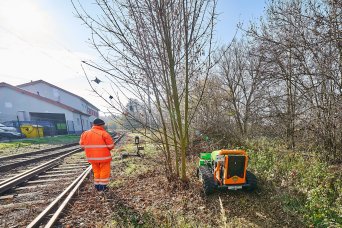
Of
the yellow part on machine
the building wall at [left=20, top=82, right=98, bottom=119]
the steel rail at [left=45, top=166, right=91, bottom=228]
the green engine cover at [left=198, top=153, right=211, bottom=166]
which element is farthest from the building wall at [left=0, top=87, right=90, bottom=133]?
the green engine cover at [left=198, top=153, right=211, bottom=166]

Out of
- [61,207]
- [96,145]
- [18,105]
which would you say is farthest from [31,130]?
[61,207]

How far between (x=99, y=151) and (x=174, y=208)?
8.24 feet

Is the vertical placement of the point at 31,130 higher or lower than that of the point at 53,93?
lower

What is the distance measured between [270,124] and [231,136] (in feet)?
11.2

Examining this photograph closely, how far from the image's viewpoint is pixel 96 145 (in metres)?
6.23

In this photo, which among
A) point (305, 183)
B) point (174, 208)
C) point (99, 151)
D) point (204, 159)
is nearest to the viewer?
point (174, 208)

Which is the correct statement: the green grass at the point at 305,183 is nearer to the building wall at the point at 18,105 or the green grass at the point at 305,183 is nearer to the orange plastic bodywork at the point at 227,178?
the orange plastic bodywork at the point at 227,178

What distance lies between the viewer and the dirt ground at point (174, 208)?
4.57m

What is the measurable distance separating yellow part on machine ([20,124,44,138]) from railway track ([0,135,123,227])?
68.8ft

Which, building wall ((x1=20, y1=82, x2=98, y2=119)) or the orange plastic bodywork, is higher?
building wall ((x1=20, y1=82, x2=98, y2=119))

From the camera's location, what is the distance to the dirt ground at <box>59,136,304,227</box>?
4570mm

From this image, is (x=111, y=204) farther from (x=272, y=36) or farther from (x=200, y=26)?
(x=272, y=36)

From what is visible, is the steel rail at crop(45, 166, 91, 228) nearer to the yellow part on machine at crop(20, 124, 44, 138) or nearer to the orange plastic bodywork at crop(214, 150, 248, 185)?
the orange plastic bodywork at crop(214, 150, 248, 185)

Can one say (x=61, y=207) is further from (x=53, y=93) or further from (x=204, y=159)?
(x=53, y=93)
